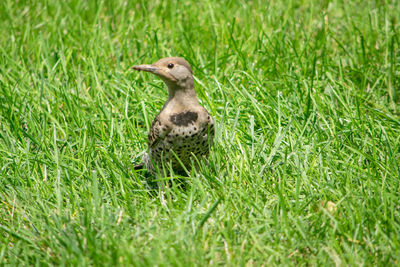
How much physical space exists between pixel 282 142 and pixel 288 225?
4.02ft

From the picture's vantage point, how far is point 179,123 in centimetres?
388

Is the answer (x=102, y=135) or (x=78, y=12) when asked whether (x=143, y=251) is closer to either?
(x=102, y=135)

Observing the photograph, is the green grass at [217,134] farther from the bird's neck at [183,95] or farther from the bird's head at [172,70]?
the bird's head at [172,70]

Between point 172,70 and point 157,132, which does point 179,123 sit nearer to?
point 157,132

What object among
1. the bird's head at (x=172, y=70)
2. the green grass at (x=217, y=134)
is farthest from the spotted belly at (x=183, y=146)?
the bird's head at (x=172, y=70)

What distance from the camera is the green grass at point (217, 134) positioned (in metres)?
3.11

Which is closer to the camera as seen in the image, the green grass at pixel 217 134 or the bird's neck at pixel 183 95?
the green grass at pixel 217 134

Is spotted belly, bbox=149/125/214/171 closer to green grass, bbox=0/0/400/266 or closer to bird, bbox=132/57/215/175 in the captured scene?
bird, bbox=132/57/215/175

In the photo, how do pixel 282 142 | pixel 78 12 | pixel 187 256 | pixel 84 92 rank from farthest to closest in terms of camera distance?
pixel 78 12
pixel 84 92
pixel 282 142
pixel 187 256

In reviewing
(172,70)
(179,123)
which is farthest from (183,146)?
(172,70)

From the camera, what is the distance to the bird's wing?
3.91 metres

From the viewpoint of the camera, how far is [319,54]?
227 inches

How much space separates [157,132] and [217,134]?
574 mm

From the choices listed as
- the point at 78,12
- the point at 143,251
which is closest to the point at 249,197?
the point at 143,251
